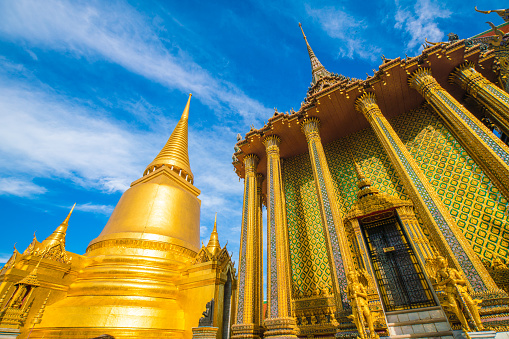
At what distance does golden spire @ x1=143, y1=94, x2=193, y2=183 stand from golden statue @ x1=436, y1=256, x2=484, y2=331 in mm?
12230

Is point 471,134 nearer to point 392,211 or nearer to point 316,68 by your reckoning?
point 392,211

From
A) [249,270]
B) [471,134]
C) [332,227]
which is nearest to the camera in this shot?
[471,134]

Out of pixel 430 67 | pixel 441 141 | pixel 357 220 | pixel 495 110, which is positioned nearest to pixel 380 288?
pixel 357 220

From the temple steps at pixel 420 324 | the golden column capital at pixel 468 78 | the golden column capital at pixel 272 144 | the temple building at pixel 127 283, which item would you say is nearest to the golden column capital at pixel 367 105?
the golden column capital at pixel 468 78

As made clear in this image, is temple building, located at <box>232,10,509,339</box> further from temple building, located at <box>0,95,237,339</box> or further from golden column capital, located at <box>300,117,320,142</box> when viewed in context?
temple building, located at <box>0,95,237,339</box>

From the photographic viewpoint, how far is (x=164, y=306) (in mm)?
Answer: 7371

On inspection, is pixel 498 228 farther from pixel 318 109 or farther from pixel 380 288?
pixel 318 109

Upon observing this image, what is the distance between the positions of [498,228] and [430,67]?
16.9ft

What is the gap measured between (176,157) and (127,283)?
7739mm

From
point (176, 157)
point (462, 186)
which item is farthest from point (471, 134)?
point (176, 157)

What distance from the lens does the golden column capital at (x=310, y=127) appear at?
8.88 m

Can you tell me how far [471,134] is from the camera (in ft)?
19.1

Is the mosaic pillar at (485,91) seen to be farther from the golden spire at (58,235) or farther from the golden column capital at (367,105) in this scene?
the golden spire at (58,235)

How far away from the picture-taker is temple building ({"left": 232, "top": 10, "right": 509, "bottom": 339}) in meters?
4.95
